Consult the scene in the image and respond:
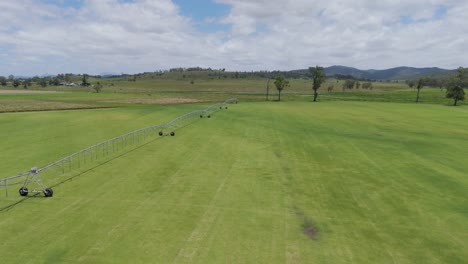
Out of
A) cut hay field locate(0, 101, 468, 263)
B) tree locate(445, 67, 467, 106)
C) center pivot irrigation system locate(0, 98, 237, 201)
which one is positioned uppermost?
tree locate(445, 67, 467, 106)

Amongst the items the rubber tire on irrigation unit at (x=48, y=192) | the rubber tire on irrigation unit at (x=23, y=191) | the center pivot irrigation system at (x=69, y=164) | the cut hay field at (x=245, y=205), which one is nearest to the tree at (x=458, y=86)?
the cut hay field at (x=245, y=205)

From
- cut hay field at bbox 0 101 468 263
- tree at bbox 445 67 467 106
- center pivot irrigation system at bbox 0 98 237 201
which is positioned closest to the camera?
cut hay field at bbox 0 101 468 263

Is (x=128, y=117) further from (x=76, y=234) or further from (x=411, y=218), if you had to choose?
(x=411, y=218)

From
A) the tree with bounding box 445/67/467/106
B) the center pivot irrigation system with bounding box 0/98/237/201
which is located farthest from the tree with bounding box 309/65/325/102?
the center pivot irrigation system with bounding box 0/98/237/201

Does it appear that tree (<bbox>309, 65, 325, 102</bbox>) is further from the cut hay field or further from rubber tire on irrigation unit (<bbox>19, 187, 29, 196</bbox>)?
rubber tire on irrigation unit (<bbox>19, 187, 29, 196</bbox>)

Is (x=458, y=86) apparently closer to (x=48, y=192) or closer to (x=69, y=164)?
(x=69, y=164)

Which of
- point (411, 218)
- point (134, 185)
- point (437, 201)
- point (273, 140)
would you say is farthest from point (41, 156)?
point (437, 201)

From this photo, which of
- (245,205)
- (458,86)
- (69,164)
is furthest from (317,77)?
(245,205)
